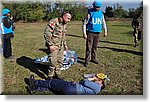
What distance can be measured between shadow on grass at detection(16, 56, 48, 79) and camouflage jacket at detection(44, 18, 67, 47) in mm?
668

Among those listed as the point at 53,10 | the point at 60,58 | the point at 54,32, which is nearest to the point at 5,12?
the point at 53,10

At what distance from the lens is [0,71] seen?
168 inches

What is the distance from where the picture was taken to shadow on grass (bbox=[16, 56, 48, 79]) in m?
4.39

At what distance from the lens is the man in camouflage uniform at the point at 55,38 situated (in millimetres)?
3741

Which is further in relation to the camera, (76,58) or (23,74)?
(76,58)

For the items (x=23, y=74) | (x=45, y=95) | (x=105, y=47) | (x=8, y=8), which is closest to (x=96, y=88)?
(x=45, y=95)

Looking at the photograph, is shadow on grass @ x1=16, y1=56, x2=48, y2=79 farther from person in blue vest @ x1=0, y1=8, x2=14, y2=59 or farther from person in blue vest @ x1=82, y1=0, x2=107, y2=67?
person in blue vest @ x1=82, y1=0, x2=107, y2=67

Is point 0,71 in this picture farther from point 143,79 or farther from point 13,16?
point 143,79

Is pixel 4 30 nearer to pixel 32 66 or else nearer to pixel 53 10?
pixel 32 66

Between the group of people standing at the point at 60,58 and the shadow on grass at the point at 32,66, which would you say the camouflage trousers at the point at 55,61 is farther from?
the shadow on grass at the point at 32,66

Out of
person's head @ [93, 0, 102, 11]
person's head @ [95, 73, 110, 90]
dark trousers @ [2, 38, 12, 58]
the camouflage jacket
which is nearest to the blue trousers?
person's head @ [95, 73, 110, 90]

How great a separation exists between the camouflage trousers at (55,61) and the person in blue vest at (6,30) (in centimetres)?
130

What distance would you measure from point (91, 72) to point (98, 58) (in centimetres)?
76

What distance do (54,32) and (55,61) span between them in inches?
15.8
